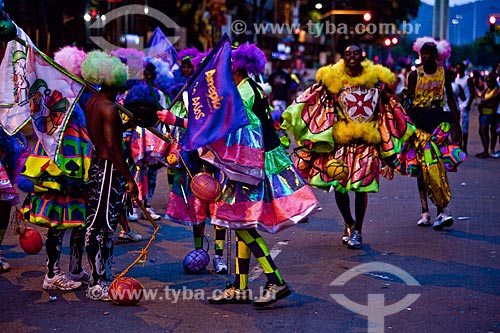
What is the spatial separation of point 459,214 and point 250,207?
5287 mm

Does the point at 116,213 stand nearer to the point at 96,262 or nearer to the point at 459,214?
the point at 96,262

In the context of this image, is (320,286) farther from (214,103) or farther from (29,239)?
(29,239)

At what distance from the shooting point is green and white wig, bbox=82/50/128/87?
6676 mm

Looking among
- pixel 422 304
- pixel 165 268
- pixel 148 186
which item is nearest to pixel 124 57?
pixel 148 186

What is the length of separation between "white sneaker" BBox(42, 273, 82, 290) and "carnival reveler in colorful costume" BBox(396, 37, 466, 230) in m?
4.48

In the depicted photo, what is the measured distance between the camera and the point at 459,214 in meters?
11.2

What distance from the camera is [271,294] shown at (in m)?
6.61

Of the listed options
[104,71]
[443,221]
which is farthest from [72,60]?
[443,221]

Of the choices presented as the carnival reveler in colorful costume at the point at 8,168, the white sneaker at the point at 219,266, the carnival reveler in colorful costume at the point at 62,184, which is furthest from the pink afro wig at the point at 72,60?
the white sneaker at the point at 219,266

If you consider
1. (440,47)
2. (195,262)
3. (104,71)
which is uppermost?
(440,47)

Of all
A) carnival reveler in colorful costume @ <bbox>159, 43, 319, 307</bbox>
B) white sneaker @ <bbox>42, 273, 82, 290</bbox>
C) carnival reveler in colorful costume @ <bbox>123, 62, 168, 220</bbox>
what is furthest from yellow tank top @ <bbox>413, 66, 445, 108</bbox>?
white sneaker @ <bbox>42, 273, 82, 290</bbox>

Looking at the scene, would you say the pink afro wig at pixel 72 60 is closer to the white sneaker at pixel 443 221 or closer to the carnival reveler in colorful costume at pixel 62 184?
the carnival reveler in colorful costume at pixel 62 184

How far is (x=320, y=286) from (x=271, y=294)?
874 millimetres

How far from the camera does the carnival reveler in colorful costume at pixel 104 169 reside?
661 centimetres
